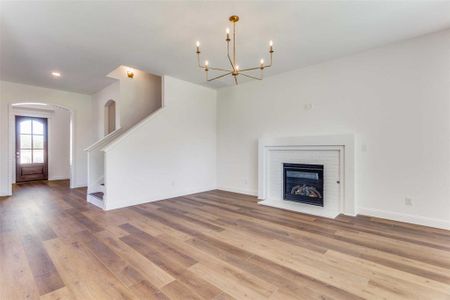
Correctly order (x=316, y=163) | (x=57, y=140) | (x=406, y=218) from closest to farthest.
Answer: (x=406, y=218), (x=316, y=163), (x=57, y=140)

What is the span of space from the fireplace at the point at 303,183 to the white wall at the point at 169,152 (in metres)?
2.36

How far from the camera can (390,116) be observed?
3615mm

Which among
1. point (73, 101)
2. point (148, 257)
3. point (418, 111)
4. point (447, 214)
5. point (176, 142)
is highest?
point (73, 101)

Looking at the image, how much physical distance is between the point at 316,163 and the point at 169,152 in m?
3.38

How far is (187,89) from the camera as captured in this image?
5.67 meters

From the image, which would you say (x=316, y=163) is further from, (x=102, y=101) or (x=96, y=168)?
(x=102, y=101)

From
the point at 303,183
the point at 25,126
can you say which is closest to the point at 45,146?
the point at 25,126

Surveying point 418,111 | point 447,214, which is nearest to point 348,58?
point 418,111

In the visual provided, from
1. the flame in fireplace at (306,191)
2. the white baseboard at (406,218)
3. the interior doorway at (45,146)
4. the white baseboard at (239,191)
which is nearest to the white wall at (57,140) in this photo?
the interior doorway at (45,146)

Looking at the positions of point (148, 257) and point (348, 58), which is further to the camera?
point (348, 58)

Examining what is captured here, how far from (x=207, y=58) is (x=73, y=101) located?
16.8ft

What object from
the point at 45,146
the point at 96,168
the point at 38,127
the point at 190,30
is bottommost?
the point at 96,168

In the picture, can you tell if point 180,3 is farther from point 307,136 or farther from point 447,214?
point 447,214

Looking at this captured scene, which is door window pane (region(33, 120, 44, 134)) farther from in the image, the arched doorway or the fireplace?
the fireplace
